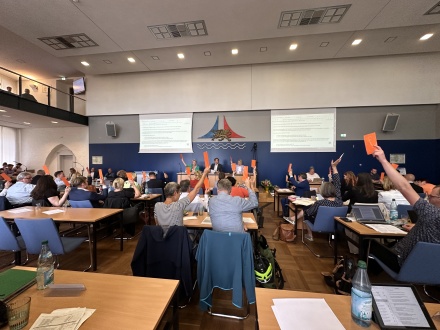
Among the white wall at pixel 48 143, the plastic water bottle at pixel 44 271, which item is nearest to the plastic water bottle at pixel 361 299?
the plastic water bottle at pixel 44 271

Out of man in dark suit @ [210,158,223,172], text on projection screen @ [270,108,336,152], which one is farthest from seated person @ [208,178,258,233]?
text on projection screen @ [270,108,336,152]

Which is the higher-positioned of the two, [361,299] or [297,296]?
[361,299]

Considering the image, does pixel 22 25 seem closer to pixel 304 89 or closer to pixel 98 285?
pixel 98 285

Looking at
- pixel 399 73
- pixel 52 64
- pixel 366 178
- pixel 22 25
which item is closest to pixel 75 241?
pixel 366 178

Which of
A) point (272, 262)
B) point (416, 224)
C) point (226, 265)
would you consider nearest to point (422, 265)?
point (416, 224)

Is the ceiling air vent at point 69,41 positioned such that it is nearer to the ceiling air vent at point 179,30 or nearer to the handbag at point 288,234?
the ceiling air vent at point 179,30

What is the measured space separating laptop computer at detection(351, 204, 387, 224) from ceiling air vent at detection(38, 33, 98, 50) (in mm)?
7871

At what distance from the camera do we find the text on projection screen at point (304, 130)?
25.0ft

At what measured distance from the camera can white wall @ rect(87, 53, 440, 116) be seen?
7.20 metres

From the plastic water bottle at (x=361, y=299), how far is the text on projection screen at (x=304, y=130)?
740 cm

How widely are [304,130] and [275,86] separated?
210 cm

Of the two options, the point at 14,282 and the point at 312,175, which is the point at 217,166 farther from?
the point at 14,282

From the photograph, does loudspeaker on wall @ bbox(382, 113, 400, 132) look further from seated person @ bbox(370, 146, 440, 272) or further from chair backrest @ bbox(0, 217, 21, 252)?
chair backrest @ bbox(0, 217, 21, 252)

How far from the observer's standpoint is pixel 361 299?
2.87ft
